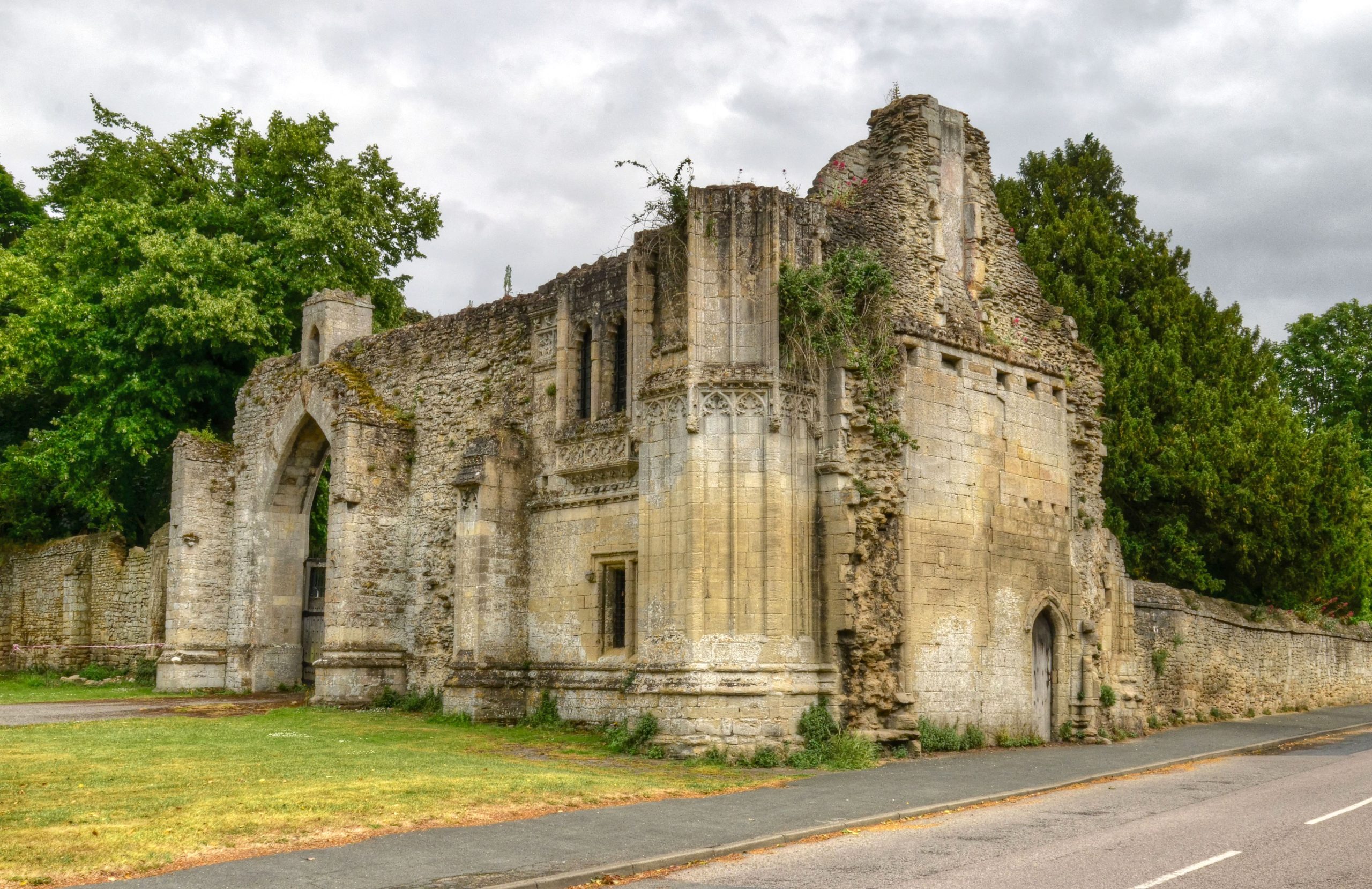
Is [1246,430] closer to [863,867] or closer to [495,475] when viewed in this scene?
[495,475]

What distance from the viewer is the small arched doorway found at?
723 inches

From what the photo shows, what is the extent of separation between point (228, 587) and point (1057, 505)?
663 inches

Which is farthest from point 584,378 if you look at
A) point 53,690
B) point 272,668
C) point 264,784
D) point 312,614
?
point 53,690

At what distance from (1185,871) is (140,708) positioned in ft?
61.0

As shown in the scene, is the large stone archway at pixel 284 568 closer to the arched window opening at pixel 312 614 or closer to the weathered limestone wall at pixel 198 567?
the arched window opening at pixel 312 614

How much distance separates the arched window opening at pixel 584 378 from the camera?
1955cm

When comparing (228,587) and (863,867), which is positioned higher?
(228,587)

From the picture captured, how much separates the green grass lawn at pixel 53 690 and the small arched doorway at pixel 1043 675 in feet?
53.8

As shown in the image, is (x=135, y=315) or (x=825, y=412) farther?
(x=135, y=315)

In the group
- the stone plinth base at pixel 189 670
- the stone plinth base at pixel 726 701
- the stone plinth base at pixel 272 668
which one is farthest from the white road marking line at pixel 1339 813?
the stone plinth base at pixel 189 670

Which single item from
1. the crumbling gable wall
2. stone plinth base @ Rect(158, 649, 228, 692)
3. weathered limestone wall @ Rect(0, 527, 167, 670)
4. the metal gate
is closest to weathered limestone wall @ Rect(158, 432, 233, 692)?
stone plinth base @ Rect(158, 649, 228, 692)

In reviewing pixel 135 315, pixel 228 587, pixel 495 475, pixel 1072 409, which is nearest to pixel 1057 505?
pixel 1072 409

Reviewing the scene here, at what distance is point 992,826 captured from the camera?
10.4 m

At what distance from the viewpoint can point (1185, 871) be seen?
8.19 m
